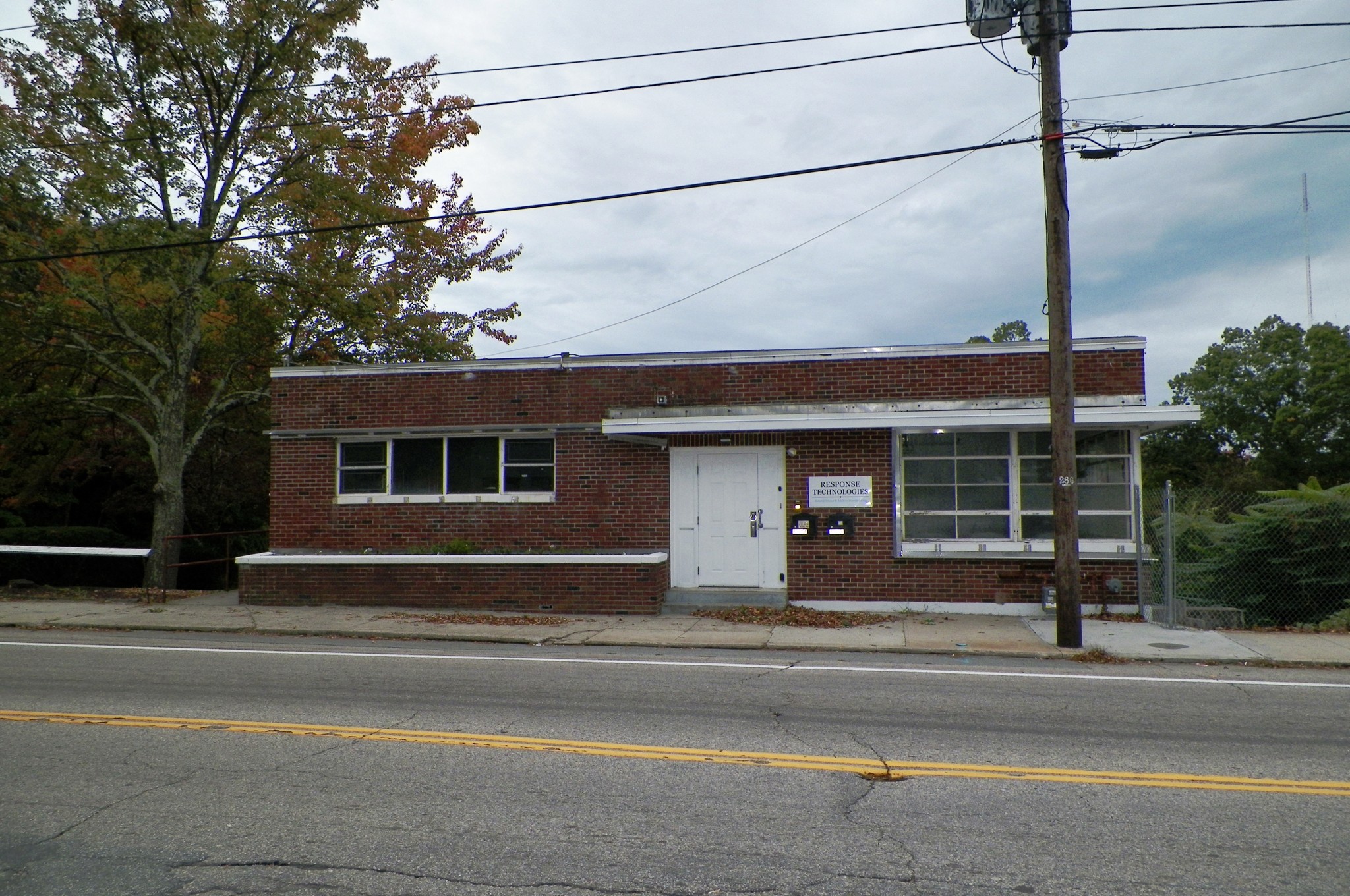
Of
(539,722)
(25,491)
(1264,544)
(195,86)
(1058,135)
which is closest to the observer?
(539,722)

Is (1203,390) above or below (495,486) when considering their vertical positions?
above

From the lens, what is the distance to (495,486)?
1639 cm

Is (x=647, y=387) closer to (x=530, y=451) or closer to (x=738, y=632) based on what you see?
(x=530, y=451)

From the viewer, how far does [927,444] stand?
49.1 feet

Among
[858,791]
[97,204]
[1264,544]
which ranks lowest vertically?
[858,791]

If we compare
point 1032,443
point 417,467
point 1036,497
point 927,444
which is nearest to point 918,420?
point 927,444

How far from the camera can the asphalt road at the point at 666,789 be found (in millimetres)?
4426

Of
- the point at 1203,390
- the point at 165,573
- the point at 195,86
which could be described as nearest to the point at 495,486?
the point at 165,573

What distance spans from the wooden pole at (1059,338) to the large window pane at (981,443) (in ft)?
9.95

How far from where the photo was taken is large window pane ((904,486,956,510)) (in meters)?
14.9

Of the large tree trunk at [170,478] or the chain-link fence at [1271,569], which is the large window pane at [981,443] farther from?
the large tree trunk at [170,478]

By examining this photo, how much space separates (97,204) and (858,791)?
19.1 m

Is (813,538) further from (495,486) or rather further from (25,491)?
(25,491)

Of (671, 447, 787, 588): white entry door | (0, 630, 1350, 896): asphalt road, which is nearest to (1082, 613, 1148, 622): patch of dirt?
(0, 630, 1350, 896): asphalt road
